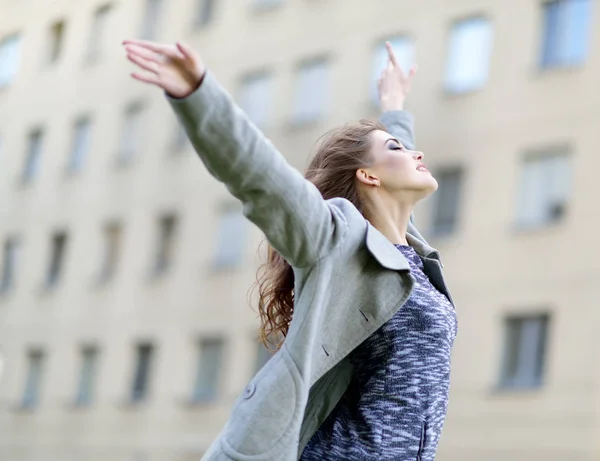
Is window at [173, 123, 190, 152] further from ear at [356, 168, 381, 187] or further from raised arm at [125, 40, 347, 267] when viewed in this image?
raised arm at [125, 40, 347, 267]

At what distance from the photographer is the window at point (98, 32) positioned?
37438 mm

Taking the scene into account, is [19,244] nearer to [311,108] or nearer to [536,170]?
[311,108]

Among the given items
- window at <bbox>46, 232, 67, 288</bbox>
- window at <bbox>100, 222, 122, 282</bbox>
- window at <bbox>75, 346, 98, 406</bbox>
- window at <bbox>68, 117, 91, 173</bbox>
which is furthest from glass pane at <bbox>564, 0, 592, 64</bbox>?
window at <bbox>46, 232, 67, 288</bbox>

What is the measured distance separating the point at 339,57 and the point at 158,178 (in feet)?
21.2

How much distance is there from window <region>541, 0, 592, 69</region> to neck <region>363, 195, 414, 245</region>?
64.4 ft

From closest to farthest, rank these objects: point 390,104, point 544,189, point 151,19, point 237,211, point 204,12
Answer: point 390,104 → point 544,189 → point 237,211 → point 204,12 → point 151,19

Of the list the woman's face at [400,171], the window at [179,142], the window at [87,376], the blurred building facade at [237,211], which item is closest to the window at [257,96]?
the blurred building facade at [237,211]

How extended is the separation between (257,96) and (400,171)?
26.6 metres

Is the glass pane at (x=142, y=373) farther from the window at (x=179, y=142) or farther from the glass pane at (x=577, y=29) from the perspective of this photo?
the glass pane at (x=577, y=29)

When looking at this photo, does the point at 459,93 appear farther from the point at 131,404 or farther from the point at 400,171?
the point at 400,171

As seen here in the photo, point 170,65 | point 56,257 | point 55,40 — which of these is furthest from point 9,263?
point 170,65

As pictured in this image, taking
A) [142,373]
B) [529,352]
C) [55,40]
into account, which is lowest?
[529,352]

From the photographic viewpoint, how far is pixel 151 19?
3541 centimetres

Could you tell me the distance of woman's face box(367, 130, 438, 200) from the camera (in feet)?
13.6
